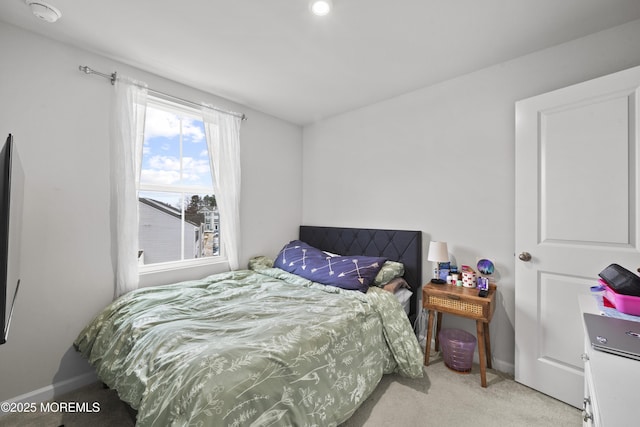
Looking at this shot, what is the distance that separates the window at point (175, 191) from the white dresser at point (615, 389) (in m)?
2.88

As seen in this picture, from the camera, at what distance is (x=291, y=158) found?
358 cm

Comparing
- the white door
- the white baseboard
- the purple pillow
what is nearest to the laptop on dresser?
the white door

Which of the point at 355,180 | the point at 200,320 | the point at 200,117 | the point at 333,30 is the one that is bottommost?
the point at 200,320

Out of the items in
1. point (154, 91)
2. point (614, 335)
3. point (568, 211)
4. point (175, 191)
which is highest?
point (154, 91)

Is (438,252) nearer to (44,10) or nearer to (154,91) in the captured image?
(154,91)

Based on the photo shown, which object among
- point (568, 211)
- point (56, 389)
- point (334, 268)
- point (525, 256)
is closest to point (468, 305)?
point (525, 256)

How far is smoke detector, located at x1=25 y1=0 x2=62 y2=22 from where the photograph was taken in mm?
1552

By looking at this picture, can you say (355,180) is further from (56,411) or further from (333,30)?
(56,411)

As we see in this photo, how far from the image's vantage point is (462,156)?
237cm

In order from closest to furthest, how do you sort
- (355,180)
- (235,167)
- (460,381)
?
(460,381), (235,167), (355,180)

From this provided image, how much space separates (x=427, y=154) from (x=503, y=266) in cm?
120

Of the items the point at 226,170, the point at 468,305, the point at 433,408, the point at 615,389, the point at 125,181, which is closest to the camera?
the point at 615,389

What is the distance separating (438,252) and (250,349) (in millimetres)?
1747

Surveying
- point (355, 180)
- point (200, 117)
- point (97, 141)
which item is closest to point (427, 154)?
point (355, 180)
